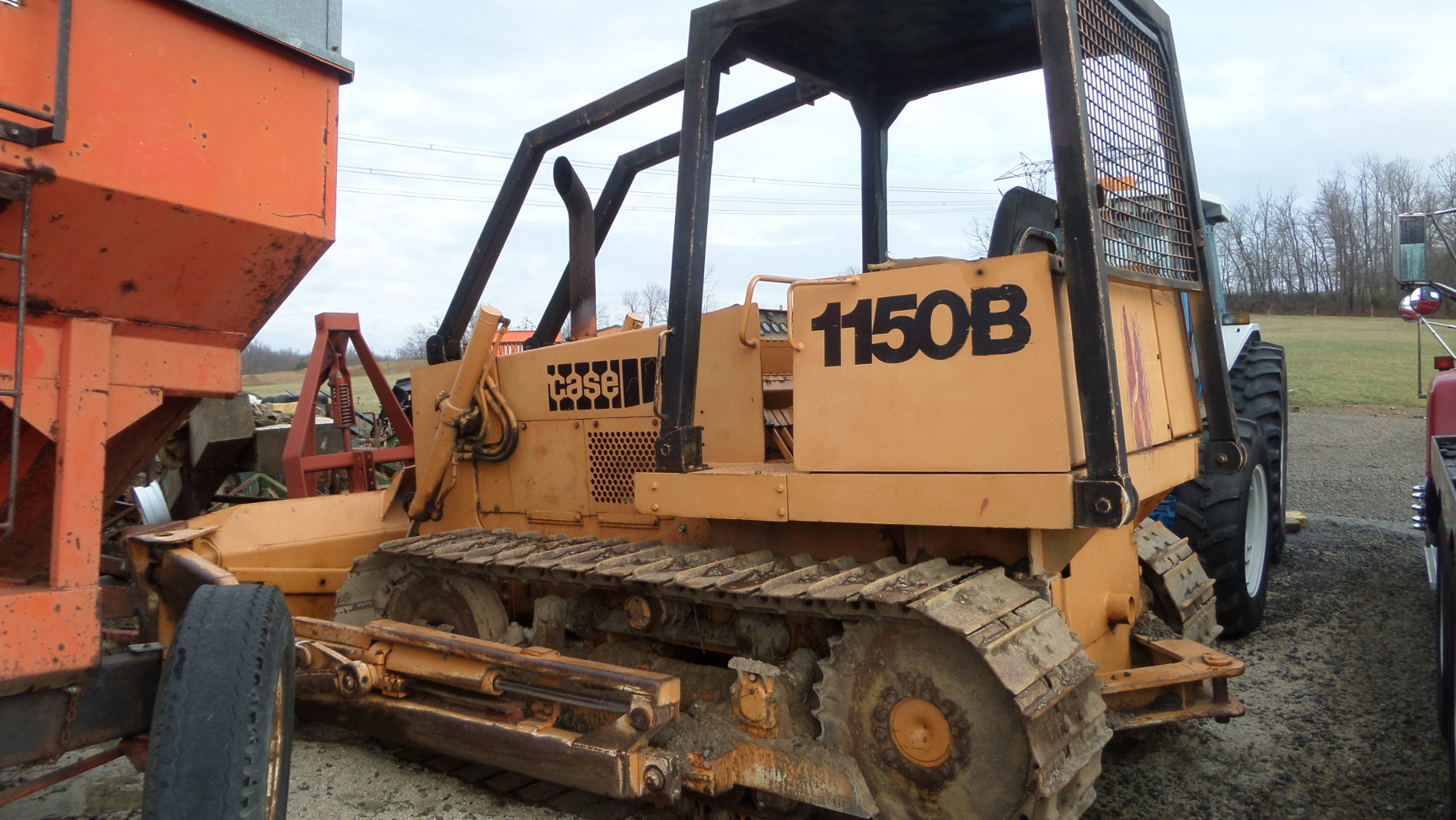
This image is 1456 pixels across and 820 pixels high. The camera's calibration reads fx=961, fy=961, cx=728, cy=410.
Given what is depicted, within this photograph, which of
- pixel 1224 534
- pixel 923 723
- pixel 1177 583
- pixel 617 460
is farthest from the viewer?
pixel 1224 534

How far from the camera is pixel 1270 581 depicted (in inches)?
258

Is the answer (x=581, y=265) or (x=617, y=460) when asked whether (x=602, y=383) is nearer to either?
(x=617, y=460)

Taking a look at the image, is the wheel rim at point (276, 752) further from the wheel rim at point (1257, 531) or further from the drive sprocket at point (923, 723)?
the wheel rim at point (1257, 531)

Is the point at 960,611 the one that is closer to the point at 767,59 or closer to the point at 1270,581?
the point at 767,59

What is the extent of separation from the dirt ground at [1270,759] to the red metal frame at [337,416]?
2.17 metres

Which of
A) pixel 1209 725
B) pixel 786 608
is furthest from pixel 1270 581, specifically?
pixel 786 608

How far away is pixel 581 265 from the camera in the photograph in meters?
4.88

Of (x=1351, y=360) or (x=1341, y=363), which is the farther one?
(x=1351, y=360)

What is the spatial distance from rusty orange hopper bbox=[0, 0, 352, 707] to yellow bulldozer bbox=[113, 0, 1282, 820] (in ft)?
1.44

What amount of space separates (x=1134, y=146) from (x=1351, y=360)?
24.0 metres

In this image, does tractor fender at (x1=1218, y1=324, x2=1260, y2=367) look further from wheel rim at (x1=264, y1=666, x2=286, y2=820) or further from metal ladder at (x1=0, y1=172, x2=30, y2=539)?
metal ladder at (x1=0, y1=172, x2=30, y2=539)

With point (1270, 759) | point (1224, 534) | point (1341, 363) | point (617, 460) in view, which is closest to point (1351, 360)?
point (1341, 363)

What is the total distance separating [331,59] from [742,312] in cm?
170

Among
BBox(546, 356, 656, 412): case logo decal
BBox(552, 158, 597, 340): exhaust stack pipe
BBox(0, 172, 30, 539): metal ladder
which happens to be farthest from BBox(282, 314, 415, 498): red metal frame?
BBox(0, 172, 30, 539): metal ladder
